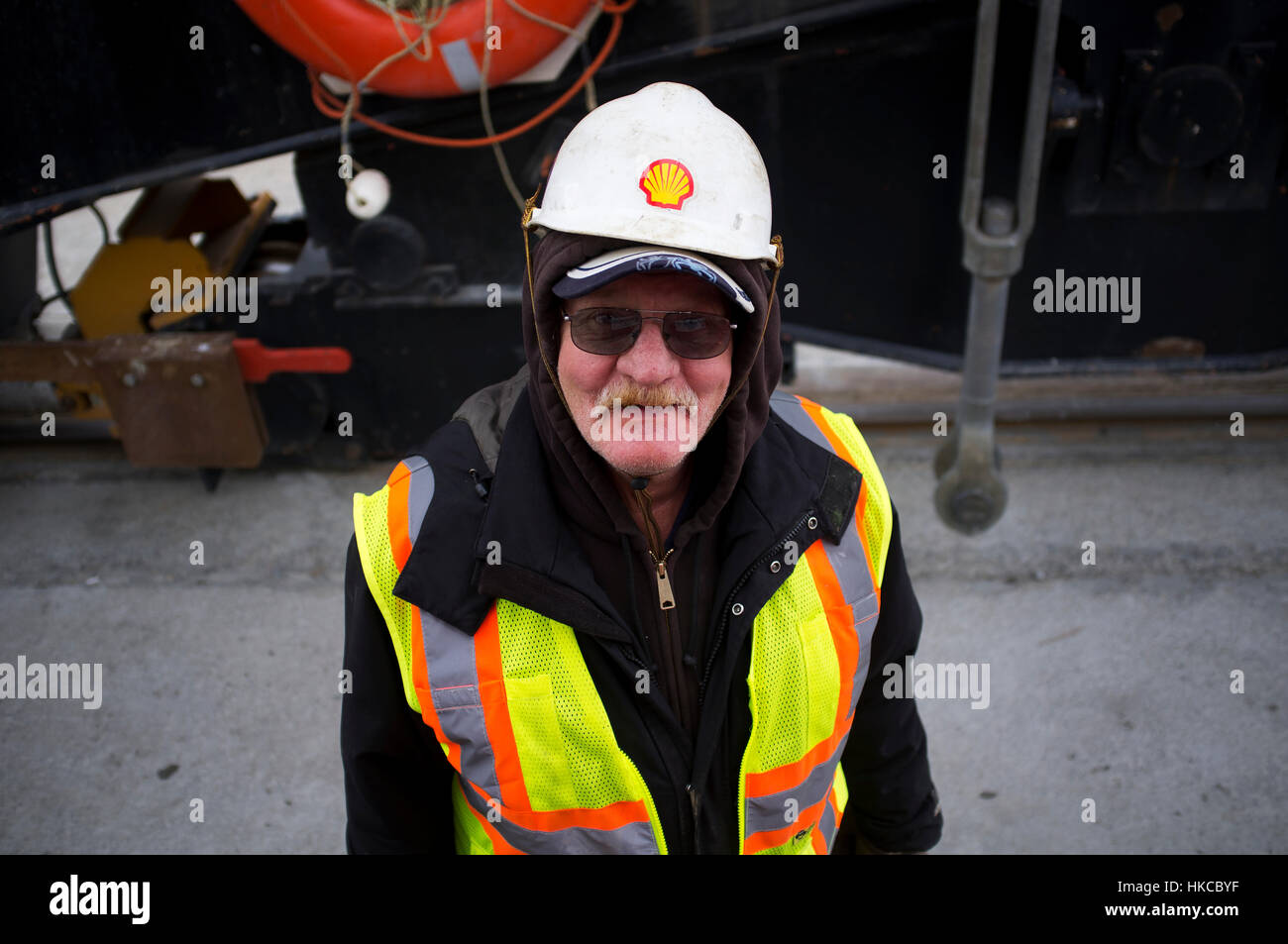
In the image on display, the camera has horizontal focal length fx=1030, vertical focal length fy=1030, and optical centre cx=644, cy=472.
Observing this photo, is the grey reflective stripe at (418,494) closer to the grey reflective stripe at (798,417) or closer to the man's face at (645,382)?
the man's face at (645,382)

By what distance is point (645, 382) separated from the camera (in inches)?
51.6

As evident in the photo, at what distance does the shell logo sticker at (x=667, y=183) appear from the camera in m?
1.31

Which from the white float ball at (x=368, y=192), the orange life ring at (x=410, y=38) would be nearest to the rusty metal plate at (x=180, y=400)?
the white float ball at (x=368, y=192)

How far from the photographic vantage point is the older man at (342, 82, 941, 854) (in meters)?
1.32

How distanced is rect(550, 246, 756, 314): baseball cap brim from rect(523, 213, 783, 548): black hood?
2cm

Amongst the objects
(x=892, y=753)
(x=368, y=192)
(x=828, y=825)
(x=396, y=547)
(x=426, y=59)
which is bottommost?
(x=828, y=825)

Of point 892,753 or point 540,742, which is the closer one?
point 540,742
